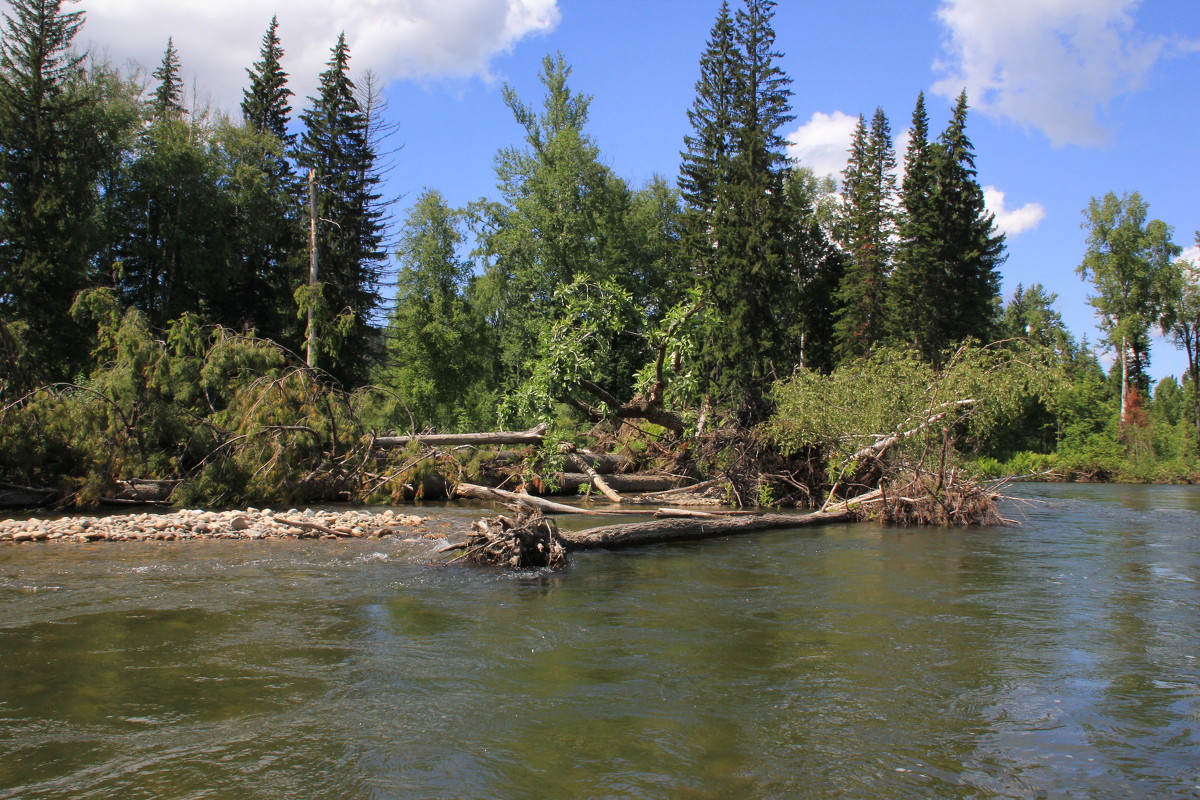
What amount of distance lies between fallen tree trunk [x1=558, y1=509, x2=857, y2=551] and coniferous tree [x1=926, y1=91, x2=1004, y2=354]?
24693 millimetres

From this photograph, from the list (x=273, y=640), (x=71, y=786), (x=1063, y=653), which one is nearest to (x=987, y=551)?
(x=1063, y=653)

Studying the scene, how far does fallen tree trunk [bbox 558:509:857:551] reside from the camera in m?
12.2

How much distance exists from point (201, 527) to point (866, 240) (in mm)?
35123

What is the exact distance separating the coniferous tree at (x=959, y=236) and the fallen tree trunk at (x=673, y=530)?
2469 cm

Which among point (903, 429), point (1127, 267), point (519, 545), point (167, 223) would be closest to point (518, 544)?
point (519, 545)

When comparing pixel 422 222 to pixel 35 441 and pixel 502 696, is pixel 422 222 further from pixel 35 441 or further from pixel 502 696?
pixel 502 696

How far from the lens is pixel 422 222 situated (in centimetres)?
3697

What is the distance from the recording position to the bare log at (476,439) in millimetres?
19906

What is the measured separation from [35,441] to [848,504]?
16.2 metres

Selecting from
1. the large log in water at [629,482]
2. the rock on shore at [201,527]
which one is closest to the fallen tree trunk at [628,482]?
the large log in water at [629,482]

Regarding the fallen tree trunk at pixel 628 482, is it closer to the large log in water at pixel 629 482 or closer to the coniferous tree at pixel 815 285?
the large log in water at pixel 629 482

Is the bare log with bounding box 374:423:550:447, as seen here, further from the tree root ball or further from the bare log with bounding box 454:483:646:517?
the tree root ball

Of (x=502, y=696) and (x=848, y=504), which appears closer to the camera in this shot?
(x=502, y=696)

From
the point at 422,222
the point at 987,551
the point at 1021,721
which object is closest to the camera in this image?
the point at 1021,721
